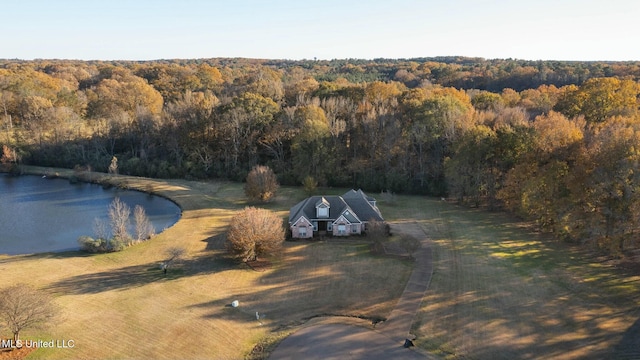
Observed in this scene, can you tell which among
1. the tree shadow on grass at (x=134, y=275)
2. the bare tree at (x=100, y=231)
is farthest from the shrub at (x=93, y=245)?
the tree shadow on grass at (x=134, y=275)

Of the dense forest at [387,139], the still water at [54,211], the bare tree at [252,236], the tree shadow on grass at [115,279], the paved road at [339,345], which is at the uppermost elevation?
the dense forest at [387,139]

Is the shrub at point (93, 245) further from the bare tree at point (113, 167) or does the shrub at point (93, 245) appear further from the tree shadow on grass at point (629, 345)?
the tree shadow on grass at point (629, 345)

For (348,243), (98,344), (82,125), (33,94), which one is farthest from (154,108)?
(98,344)

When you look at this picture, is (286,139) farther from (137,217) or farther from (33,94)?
(33,94)

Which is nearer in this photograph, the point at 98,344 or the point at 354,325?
the point at 98,344

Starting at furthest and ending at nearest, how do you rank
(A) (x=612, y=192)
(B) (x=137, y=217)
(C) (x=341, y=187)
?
(C) (x=341, y=187) < (B) (x=137, y=217) < (A) (x=612, y=192)

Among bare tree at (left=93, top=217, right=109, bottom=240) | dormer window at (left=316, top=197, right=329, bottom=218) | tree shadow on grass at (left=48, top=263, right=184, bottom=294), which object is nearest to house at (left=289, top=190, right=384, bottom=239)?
dormer window at (left=316, top=197, right=329, bottom=218)
